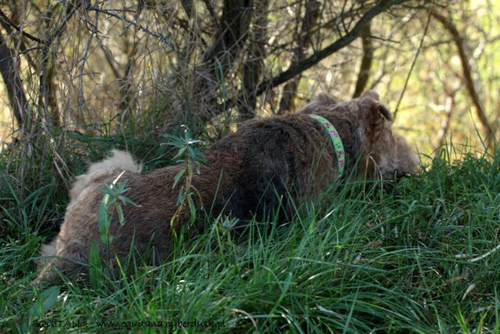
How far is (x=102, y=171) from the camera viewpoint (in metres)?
3.36

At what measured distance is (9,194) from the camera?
3.74 meters

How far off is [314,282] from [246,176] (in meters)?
0.99

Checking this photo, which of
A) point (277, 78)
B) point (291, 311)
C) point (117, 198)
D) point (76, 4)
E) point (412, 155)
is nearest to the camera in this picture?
point (291, 311)

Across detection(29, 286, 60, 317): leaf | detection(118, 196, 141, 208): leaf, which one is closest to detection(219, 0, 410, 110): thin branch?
detection(118, 196, 141, 208): leaf

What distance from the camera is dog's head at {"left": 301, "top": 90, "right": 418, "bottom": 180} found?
4.01m

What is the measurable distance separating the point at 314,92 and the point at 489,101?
4.43 meters

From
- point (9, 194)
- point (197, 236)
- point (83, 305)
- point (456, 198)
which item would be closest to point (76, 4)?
point (9, 194)

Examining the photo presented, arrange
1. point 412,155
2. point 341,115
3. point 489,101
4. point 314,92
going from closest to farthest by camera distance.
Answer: point 341,115
point 412,155
point 314,92
point 489,101

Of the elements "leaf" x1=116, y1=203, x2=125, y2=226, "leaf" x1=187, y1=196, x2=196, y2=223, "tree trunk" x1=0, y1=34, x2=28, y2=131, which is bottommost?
"leaf" x1=187, y1=196, x2=196, y2=223

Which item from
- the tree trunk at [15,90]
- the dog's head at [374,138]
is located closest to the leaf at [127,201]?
the tree trunk at [15,90]

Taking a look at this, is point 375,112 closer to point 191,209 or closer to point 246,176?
point 246,176

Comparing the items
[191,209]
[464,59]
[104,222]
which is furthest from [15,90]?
[464,59]

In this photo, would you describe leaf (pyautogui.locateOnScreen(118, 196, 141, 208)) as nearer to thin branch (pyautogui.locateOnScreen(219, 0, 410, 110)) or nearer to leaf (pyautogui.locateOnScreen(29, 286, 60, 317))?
leaf (pyautogui.locateOnScreen(29, 286, 60, 317))

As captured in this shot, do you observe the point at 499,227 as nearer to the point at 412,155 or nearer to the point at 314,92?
the point at 412,155
